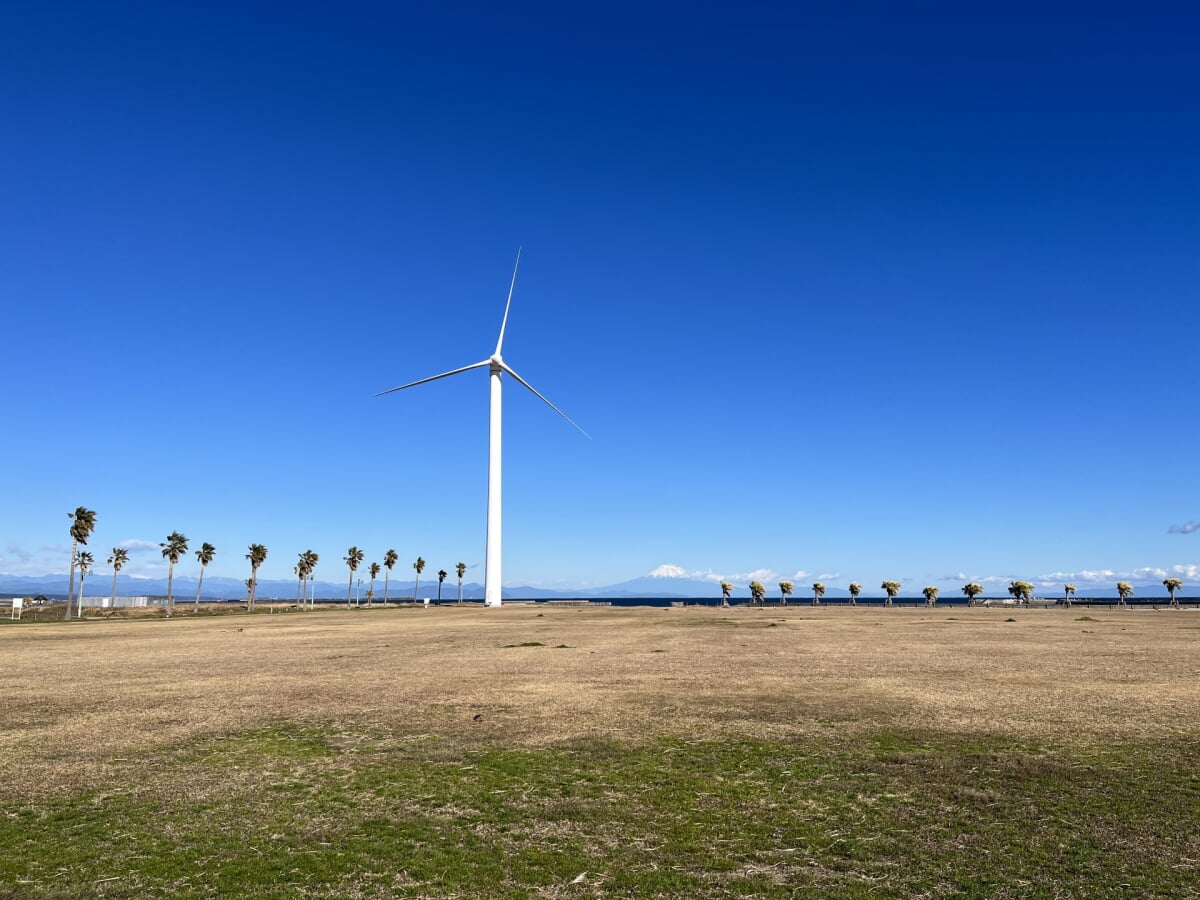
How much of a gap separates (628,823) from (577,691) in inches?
540

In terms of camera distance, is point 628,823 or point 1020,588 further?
point 1020,588

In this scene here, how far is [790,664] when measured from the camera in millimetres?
33500

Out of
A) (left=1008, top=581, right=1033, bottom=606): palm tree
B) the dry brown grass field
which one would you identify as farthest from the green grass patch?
(left=1008, top=581, right=1033, bottom=606): palm tree

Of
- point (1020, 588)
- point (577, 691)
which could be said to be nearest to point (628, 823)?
point (577, 691)

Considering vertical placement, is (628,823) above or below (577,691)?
above

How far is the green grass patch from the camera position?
9.52m

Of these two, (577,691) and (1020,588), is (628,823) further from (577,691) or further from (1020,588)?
(1020,588)

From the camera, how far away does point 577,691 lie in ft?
82.6

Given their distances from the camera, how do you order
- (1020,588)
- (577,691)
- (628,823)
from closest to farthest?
(628,823), (577,691), (1020,588)

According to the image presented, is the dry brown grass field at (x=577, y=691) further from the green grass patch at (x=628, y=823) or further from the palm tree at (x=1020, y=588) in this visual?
the palm tree at (x=1020, y=588)

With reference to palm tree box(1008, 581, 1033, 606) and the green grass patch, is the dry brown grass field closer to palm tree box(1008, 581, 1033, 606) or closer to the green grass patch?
the green grass patch

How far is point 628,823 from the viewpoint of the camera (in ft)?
38.4

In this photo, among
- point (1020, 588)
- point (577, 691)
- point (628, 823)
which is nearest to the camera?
point (628, 823)

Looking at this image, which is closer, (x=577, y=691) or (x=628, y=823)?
(x=628, y=823)
